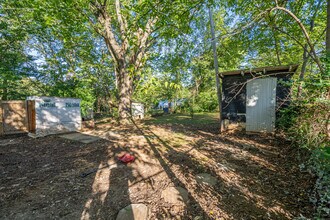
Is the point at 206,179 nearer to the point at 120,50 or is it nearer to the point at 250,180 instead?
the point at 250,180

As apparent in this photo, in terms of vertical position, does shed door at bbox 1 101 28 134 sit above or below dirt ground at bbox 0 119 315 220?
above

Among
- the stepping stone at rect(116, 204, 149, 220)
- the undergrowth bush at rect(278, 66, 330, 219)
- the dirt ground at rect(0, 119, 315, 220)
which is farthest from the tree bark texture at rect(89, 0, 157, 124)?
the undergrowth bush at rect(278, 66, 330, 219)

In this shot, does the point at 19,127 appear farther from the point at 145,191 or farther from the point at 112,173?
the point at 145,191

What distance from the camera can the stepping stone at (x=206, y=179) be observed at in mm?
2725

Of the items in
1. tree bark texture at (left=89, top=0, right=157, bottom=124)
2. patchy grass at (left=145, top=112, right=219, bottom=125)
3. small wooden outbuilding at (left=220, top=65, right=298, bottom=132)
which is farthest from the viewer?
patchy grass at (left=145, top=112, right=219, bottom=125)

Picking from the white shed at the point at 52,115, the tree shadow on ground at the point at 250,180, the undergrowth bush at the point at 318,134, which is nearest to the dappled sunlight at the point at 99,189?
the tree shadow on ground at the point at 250,180

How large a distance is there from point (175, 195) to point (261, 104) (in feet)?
18.3

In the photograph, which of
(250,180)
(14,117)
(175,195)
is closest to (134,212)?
(175,195)

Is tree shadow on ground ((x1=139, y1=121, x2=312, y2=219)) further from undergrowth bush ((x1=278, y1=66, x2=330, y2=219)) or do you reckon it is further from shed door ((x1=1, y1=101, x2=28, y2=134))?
shed door ((x1=1, y1=101, x2=28, y2=134))

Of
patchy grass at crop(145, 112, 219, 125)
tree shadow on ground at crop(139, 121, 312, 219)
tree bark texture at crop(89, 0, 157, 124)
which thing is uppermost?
tree bark texture at crop(89, 0, 157, 124)

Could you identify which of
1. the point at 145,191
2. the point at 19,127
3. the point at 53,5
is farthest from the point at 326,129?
the point at 19,127

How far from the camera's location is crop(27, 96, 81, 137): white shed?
6002mm

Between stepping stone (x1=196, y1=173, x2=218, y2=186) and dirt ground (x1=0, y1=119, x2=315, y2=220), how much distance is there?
0.09m

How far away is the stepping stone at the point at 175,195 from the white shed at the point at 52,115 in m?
6.18
